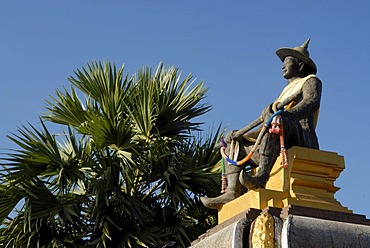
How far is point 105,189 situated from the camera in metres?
12.4

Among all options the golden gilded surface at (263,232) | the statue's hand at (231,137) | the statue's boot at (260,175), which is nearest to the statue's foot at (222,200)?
the statue's boot at (260,175)

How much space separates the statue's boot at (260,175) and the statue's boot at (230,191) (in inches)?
16.4

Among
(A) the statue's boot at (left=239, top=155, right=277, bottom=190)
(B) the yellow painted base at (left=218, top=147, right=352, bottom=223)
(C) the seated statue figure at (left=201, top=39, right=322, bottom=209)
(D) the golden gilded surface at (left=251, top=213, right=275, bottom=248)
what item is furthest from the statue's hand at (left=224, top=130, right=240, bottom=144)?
(D) the golden gilded surface at (left=251, top=213, right=275, bottom=248)

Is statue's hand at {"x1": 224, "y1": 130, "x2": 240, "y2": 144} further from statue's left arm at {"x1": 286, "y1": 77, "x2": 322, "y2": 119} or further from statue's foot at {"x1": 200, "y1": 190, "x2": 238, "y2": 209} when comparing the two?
statue's left arm at {"x1": 286, "y1": 77, "x2": 322, "y2": 119}

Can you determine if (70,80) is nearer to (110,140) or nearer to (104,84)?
(104,84)

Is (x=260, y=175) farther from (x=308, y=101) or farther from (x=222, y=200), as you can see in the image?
(x=308, y=101)

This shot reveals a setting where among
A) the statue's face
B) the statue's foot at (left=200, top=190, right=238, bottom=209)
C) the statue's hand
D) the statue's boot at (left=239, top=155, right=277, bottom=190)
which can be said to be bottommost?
the statue's foot at (left=200, top=190, right=238, bottom=209)

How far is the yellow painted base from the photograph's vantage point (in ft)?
24.5

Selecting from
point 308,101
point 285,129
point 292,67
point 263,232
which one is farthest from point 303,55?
point 263,232

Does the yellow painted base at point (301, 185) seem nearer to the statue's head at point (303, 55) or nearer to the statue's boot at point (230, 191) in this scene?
the statue's boot at point (230, 191)

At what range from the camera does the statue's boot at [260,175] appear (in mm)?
7586

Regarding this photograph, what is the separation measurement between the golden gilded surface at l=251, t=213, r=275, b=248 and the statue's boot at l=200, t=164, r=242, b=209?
1.01m

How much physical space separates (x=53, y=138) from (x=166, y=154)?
6.21 feet

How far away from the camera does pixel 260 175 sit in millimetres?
7750
